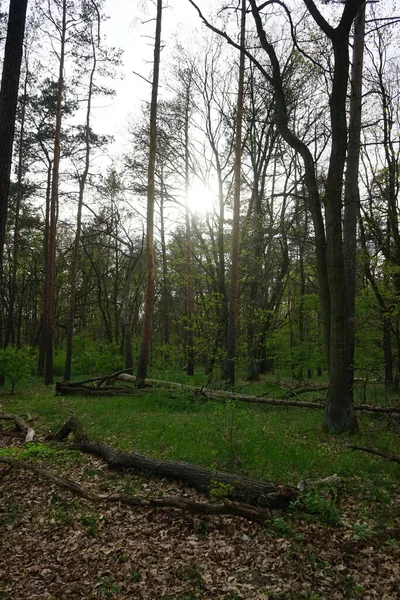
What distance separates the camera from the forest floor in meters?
3.62

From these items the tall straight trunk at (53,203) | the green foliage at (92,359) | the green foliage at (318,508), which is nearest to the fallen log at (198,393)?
the tall straight trunk at (53,203)

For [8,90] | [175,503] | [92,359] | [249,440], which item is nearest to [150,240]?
[8,90]

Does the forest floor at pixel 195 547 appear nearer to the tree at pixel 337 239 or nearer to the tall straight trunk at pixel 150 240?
the tree at pixel 337 239

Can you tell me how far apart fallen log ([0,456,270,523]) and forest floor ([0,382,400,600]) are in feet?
0.31

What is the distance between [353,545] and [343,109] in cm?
714

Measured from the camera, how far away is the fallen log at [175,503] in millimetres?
4754

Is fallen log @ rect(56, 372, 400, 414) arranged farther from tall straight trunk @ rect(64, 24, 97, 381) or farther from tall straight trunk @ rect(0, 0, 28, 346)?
tall straight trunk @ rect(0, 0, 28, 346)

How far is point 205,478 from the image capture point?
5.56 metres

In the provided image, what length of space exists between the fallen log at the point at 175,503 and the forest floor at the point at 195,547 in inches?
3.7

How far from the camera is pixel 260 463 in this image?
6.32 metres

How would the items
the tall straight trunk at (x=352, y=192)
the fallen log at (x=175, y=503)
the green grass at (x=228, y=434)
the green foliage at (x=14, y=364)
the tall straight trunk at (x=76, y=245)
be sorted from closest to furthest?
the fallen log at (x=175, y=503) < the green grass at (x=228, y=434) < the tall straight trunk at (x=352, y=192) < the green foliage at (x=14, y=364) < the tall straight trunk at (x=76, y=245)

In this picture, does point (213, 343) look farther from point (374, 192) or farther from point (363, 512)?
point (363, 512)

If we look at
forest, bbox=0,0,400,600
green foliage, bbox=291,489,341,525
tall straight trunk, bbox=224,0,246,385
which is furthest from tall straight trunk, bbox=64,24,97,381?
green foliage, bbox=291,489,341,525


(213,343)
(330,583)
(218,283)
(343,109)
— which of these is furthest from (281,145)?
(330,583)
